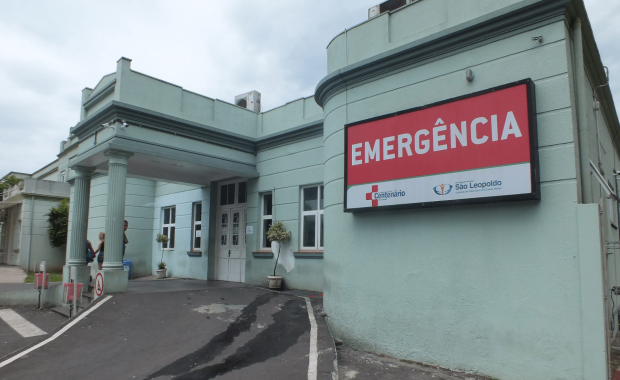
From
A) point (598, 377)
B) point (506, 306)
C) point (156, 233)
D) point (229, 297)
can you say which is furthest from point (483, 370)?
point (156, 233)

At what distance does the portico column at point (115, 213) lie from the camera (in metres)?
8.51

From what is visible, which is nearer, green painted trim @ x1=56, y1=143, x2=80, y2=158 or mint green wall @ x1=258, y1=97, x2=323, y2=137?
mint green wall @ x1=258, y1=97, x2=323, y2=137

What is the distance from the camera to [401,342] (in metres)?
5.62

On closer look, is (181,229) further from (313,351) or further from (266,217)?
(313,351)

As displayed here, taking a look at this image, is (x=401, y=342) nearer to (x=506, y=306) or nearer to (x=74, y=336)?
(x=506, y=306)

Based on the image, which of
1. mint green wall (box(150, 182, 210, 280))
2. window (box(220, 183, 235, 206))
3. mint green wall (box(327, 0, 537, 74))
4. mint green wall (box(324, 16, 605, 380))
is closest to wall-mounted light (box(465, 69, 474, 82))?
mint green wall (box(324, 16, 605, 380))

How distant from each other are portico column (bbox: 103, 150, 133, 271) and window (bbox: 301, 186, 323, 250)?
4159mm

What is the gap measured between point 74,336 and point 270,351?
336 cm

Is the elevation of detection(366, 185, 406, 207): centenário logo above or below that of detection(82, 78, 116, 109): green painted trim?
below

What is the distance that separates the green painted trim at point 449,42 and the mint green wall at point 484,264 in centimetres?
10

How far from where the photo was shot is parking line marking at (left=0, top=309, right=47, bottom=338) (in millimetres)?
8310

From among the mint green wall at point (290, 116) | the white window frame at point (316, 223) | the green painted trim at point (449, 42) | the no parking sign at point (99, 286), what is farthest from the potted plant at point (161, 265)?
the green painted trim at point (449, 42)

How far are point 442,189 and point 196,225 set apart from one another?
1001 cm

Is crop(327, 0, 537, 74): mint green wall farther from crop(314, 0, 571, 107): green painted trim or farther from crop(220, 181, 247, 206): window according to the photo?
crop(220, 181, 247, 206): window
